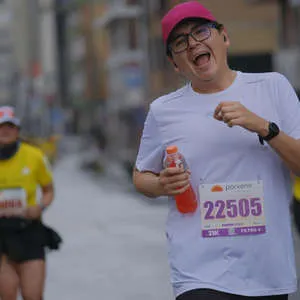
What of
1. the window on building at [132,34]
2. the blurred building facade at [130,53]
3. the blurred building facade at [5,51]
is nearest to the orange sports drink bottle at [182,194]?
the blurred building facade at [130,53]

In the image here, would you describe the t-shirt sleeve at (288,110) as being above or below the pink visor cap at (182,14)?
below

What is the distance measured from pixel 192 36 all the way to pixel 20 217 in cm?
357

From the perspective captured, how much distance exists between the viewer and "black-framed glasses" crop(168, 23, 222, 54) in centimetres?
392

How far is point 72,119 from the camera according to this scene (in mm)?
121375

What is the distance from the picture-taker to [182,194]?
3.88 m

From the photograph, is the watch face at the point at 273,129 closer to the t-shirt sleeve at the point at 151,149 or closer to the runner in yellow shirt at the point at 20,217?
the t-shirt sleeve at the point at 151,149

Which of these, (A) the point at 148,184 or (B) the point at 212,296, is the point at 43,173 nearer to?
(A) the point at 148,184

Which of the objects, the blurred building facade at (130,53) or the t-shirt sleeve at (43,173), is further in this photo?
the blurred building facade at (130,53)

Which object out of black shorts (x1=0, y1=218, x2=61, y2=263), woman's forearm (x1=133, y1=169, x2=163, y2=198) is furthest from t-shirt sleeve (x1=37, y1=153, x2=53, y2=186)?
woman's forearm (x1=133, y1=169, x2=163, y2=198)

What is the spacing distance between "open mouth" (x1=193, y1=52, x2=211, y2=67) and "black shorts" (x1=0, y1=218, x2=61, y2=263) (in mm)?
3501

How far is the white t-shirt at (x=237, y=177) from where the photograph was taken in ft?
12.8

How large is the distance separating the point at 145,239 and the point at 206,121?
12778mm

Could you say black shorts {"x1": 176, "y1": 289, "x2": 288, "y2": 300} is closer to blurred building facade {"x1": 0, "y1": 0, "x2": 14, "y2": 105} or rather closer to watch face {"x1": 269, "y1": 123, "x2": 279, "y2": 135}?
watch face {"x1": 269, "y1": 123, "x2": 279, "y2": 135}

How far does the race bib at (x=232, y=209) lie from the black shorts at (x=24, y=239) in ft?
10.9
